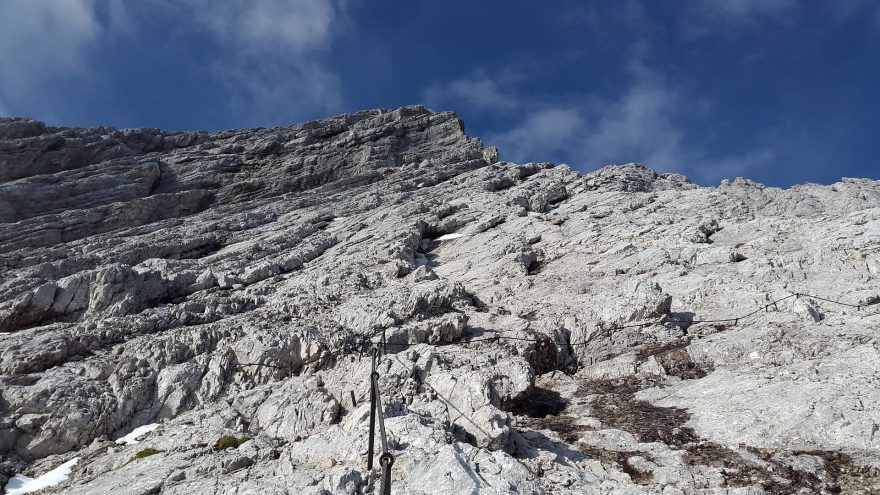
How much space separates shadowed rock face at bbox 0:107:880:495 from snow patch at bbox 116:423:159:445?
0.54 metres

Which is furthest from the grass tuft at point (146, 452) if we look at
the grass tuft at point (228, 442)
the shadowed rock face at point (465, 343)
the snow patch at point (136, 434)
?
the grass tuft at point (228, 442)

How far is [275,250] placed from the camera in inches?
1766

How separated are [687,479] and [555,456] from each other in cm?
285

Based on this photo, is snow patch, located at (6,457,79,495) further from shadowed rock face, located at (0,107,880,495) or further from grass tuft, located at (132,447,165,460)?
grass tuft, located at (132,447,165,460)

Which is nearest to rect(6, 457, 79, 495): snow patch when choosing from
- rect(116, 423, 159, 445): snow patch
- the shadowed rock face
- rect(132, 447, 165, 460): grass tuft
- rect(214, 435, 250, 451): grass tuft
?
the shadowed rock face

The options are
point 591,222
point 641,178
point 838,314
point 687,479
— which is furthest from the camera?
point 641,178

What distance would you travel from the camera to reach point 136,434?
2164cm

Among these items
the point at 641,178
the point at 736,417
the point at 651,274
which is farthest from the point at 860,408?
the point at 641,178

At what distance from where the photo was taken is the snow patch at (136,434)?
2073 centimetres

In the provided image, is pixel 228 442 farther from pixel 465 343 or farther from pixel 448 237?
pixel 448 237

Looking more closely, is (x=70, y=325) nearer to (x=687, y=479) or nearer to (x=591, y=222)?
(x=687, y=479)

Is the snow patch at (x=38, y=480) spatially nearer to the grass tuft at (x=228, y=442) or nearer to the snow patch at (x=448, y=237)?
the grass tuft at (x=228, y=442)

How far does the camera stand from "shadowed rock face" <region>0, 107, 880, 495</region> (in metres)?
14.8

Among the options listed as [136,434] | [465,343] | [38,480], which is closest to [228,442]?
[136,434]
